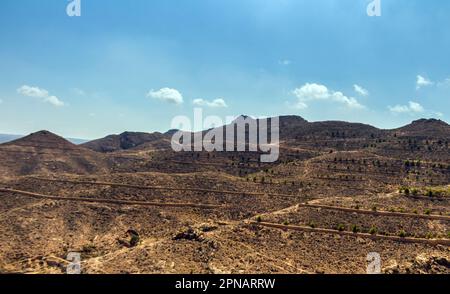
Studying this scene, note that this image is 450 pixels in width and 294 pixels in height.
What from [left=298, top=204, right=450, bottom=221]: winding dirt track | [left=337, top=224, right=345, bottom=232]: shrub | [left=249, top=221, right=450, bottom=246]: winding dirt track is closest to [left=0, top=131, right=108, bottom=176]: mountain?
[left=249, top=221, right=450, bottom=246]: winding dirt track

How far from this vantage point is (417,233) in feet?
115

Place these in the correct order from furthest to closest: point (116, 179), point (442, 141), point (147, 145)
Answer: point (147, 145), point (442, 141), point (116, 179)

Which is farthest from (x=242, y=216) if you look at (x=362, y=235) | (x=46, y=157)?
(x=46, y=157)

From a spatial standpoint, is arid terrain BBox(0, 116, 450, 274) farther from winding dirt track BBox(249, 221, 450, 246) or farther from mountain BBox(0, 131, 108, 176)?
mountain BBox(0, 131, 108, 176)

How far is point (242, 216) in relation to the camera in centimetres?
4606

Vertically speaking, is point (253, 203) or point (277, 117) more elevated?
point (277, 117)

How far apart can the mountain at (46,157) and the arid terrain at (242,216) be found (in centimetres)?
297

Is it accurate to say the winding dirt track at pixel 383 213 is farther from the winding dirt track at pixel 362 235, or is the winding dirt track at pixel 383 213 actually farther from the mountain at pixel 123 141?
the mountain at pixel 123 141

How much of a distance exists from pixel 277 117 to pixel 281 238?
141524 mm

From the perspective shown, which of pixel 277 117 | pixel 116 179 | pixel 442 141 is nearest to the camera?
pixel 116 179

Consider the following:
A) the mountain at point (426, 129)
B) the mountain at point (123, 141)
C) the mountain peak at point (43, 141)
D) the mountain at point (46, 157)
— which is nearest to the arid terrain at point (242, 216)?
the mountain at point (46, 157)

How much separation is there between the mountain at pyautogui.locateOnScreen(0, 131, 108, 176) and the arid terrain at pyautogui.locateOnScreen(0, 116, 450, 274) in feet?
9.76
